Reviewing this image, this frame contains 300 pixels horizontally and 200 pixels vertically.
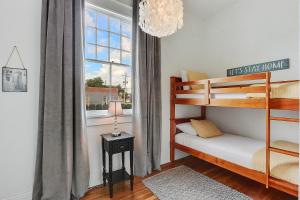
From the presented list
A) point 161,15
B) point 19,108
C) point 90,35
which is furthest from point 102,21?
point 19,108

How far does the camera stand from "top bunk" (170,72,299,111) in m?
1.50

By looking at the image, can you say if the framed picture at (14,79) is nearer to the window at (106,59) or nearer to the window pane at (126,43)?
the window at (106,59)

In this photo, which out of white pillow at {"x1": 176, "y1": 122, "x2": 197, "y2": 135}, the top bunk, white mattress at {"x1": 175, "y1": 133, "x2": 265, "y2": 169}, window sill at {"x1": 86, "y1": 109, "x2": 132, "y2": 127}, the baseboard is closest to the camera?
the top bunk

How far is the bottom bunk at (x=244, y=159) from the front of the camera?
4.78ft

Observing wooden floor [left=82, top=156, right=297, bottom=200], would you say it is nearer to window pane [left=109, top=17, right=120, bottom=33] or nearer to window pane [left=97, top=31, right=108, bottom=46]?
window pane [left=97, top=31, right=108, bottom=46]

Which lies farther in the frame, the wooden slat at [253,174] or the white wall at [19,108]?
the white wall at [19,108]

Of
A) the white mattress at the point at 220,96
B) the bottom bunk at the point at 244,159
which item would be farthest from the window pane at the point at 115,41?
the bottom bunk at the point at 244,159

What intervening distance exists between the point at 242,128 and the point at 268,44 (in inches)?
55.8

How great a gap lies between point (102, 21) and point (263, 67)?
2.55m

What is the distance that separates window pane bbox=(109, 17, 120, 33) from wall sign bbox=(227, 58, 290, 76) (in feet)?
6.96

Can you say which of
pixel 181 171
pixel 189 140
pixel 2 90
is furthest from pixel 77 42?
pixel 181 171

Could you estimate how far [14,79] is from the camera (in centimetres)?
160

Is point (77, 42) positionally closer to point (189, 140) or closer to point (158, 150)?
point (158, 150)

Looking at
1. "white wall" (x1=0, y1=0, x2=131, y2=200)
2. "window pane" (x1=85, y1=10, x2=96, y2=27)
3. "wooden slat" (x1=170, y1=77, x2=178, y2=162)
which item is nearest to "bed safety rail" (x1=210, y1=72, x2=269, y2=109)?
"wooden slat" (x1=170, y1=77, x2=178, y2=162)
